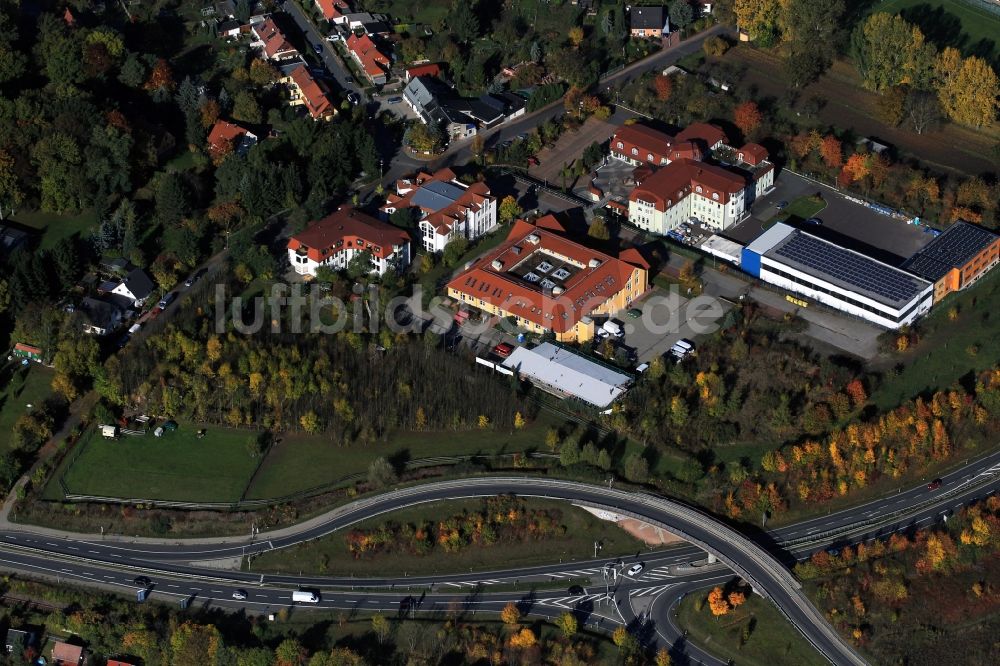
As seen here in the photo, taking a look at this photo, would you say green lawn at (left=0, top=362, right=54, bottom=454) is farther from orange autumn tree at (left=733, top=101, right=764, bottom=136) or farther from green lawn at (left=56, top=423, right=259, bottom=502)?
orange autumn tree at (left=733, top=101, right=764, bottom=136)

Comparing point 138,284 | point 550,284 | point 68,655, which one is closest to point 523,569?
point 550,284

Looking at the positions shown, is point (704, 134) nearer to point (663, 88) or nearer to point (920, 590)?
point (663, 88)

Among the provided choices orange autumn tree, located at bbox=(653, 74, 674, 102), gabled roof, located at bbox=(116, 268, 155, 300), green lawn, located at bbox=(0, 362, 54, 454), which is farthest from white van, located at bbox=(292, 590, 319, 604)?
orange autumn tree, located at bbox=(653, 74, 674, 102)

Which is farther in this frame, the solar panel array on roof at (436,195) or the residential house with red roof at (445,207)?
the solar panel array on roof at (436,195)

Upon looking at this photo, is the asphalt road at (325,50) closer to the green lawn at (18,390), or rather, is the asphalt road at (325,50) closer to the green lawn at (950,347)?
the green lawn at (18,390)

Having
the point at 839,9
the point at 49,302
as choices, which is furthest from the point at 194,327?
the point at 839,9

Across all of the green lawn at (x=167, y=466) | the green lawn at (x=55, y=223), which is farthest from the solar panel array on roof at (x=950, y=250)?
the green lawn at (x=55, y=223)
